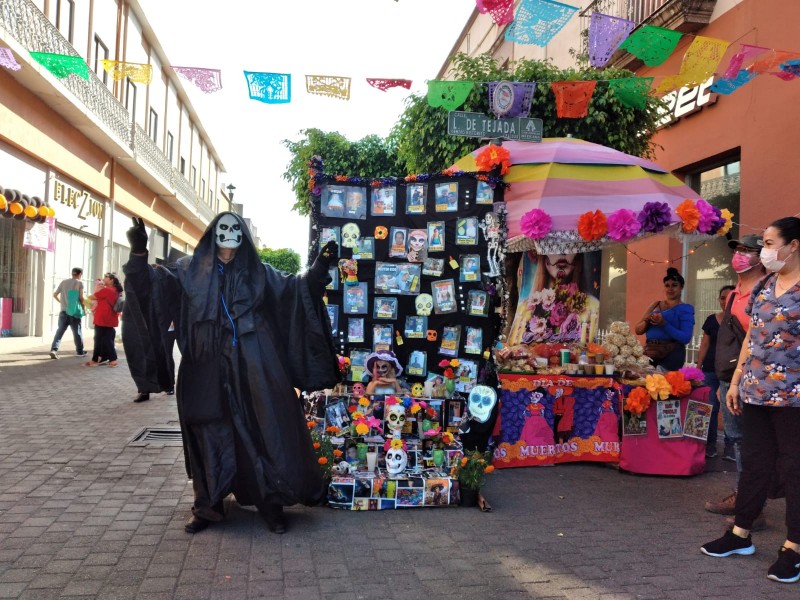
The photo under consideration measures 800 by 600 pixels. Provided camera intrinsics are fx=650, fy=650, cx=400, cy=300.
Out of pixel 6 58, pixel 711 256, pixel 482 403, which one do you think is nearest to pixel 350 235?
pixel 482 403

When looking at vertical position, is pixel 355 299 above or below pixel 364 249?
below

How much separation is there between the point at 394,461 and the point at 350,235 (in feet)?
6.50

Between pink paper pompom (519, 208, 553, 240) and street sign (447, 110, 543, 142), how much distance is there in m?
0.83

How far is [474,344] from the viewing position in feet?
18.5

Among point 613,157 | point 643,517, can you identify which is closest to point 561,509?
point 643,517

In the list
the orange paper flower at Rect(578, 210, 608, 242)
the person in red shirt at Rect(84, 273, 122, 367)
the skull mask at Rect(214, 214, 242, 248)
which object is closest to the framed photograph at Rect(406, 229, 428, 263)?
the orange paper flower at Rect(578, 210, 608, 242)

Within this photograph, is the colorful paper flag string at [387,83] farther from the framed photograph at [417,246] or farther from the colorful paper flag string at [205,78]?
the framed photograph at [417,246]

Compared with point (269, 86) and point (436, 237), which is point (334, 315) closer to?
point (436, 237)

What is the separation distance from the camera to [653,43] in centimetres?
632

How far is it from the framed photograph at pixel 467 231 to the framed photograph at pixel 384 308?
0.79m

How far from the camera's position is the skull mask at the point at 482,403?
5.46 m

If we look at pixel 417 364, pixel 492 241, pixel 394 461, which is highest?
pixel 492 241

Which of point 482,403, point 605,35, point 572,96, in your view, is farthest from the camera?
point 572,96

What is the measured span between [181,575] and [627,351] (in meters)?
4.73
